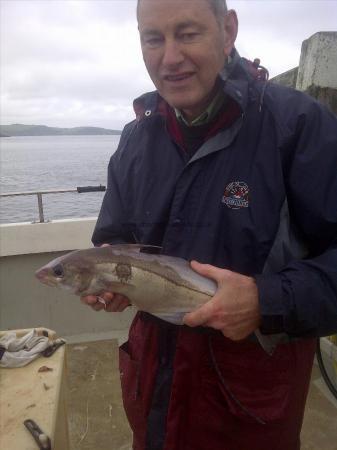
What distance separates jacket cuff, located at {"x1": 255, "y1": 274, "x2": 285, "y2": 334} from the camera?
1.75 meters

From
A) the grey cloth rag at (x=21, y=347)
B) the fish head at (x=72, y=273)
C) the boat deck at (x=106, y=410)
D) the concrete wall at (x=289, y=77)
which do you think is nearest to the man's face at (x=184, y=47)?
the fish head at (x=72, y=273)

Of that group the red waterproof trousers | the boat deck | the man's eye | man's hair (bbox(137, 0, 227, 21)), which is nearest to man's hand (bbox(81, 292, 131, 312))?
the red waterproof trousers

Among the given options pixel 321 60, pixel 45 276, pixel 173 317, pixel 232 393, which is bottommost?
pixel 232 393

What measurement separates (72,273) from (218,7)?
57.4 inches

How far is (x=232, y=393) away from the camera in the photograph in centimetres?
193

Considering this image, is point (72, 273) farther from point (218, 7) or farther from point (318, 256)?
point (218, 7)

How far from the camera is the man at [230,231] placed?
1.79 meters

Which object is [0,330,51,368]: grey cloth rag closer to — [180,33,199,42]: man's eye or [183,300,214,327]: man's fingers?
[183,300,214,327]: man's fingers

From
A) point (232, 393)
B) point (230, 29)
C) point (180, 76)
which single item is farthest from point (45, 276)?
point (230, 29)

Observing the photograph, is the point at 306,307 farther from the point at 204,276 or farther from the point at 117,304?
the point at 117,304

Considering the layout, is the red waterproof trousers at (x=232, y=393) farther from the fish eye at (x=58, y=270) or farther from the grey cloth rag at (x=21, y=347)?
the grey cloth rag at (x=21, y=347)

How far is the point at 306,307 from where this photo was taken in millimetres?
1727

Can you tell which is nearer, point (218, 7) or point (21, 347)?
point (218, 7)

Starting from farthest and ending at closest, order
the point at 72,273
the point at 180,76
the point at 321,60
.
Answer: the point at 321,60 < the point at 72,273 < the point at 180,76
